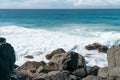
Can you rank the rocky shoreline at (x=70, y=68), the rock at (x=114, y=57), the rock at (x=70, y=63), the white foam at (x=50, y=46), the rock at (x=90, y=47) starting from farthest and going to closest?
the rock at (x=90, y=47)
the white foam at (x=50, y=46)
the rock at (x=70, y=63)
the rock at (x=114, y=57)
the rocky shoreline at (x=70, y=68)

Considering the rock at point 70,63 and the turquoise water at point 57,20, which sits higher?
the rock at point 70,63

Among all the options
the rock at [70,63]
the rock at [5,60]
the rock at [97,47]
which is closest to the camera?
the rock at [5,60]

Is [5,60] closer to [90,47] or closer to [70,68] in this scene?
[70,68]

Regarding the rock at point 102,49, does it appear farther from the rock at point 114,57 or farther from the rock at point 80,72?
the rock at point 114,57

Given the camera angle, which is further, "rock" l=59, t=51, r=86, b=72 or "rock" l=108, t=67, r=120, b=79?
"rock" l=59, t=51, r=86, b=72

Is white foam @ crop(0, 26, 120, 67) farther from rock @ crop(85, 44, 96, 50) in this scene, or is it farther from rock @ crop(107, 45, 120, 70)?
rock @ crop(107, 45, 120, 70)

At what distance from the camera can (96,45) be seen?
27.8 meters

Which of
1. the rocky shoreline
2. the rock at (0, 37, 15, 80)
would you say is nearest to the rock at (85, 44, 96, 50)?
the rocky shoreline

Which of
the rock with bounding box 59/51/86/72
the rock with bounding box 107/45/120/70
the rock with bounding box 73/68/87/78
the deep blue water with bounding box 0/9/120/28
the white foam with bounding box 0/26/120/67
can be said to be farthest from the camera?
the deep blue water with bounding box 0/9/120/28

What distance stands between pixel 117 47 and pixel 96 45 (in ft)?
36.2

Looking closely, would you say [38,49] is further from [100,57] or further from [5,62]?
[5,62]

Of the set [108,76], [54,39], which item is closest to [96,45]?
[54,39]

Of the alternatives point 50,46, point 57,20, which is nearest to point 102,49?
point 50,46

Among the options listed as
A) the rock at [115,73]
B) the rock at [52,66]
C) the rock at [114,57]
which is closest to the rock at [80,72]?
the rock at [114,57]
